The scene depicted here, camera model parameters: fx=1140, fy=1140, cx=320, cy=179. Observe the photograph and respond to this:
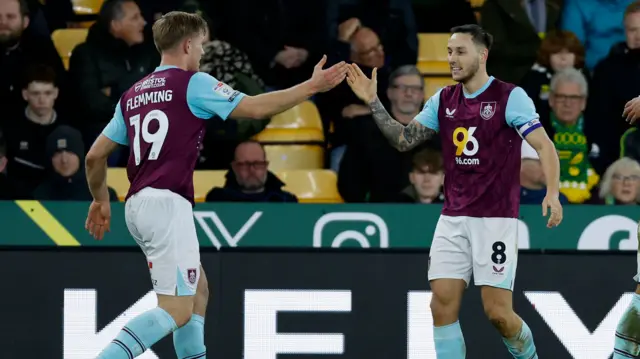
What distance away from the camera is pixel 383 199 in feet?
27.7

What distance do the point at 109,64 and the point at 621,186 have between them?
400cm

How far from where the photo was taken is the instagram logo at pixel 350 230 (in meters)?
8.12

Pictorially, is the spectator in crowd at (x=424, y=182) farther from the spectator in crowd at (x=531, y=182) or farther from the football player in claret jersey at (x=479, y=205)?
the football player in claret jersey at (x=479, y=205)

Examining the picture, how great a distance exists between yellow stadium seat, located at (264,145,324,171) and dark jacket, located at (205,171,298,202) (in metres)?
0.35

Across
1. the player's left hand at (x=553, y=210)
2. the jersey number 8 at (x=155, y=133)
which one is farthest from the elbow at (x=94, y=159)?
the player's left hand at (x=553, y=210)

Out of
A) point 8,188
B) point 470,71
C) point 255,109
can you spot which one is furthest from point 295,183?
point 255,109

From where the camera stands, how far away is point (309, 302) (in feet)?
21.3

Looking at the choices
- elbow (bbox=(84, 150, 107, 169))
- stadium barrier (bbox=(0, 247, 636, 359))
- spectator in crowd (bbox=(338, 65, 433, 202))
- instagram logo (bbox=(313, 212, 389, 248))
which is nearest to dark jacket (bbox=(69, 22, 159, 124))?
spectator in crowd (bbox=(338, 65, 433, 202))

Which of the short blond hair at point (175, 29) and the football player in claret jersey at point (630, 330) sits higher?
the short blond hair at point (175, 29)

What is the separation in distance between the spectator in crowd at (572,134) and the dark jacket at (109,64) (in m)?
3.11

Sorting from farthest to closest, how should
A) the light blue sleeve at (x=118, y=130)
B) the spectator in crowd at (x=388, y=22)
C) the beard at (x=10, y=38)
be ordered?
the spectator in crowd at (x=388, y=22) < the beard at (x=10, y=38) < the light blue sleeve at (x=118, y=130)

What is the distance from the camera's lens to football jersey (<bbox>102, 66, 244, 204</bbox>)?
5258 mm

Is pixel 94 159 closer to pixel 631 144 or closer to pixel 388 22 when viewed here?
pixel 388 22

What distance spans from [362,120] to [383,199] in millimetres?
658
